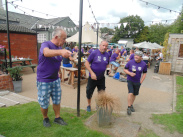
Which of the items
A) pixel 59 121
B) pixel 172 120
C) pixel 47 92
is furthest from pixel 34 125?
pixel 172 120

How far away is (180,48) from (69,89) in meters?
8.63

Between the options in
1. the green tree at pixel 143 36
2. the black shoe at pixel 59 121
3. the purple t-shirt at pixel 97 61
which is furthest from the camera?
the green tree at pixel 143 36

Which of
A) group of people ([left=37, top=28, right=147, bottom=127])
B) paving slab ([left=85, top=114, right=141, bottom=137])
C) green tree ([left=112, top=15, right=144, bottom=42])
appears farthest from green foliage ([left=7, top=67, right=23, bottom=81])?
green tree ([left=112, top=15, right=144, bottom=42])

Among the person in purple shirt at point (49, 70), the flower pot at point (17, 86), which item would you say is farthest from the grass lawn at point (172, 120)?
the flower pot at point (17, 86)

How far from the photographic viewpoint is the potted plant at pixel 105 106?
2.48 metres

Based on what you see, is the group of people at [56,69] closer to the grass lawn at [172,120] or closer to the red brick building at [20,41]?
the grass lawn at [172,120]

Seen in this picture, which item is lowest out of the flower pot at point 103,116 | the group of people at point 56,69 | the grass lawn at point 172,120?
the grass lawn at point 172,120

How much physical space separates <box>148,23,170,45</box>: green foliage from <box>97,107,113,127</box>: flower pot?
4345 centimetres

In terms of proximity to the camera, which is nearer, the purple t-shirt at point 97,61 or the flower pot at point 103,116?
the flower pot at point 103,116

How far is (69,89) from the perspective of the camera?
5.54 metres

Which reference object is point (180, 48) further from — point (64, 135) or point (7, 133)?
point (7, 133)

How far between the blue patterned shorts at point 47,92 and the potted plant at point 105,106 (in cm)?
81

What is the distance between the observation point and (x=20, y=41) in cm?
948

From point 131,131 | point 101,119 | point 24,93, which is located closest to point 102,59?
point 101,119
